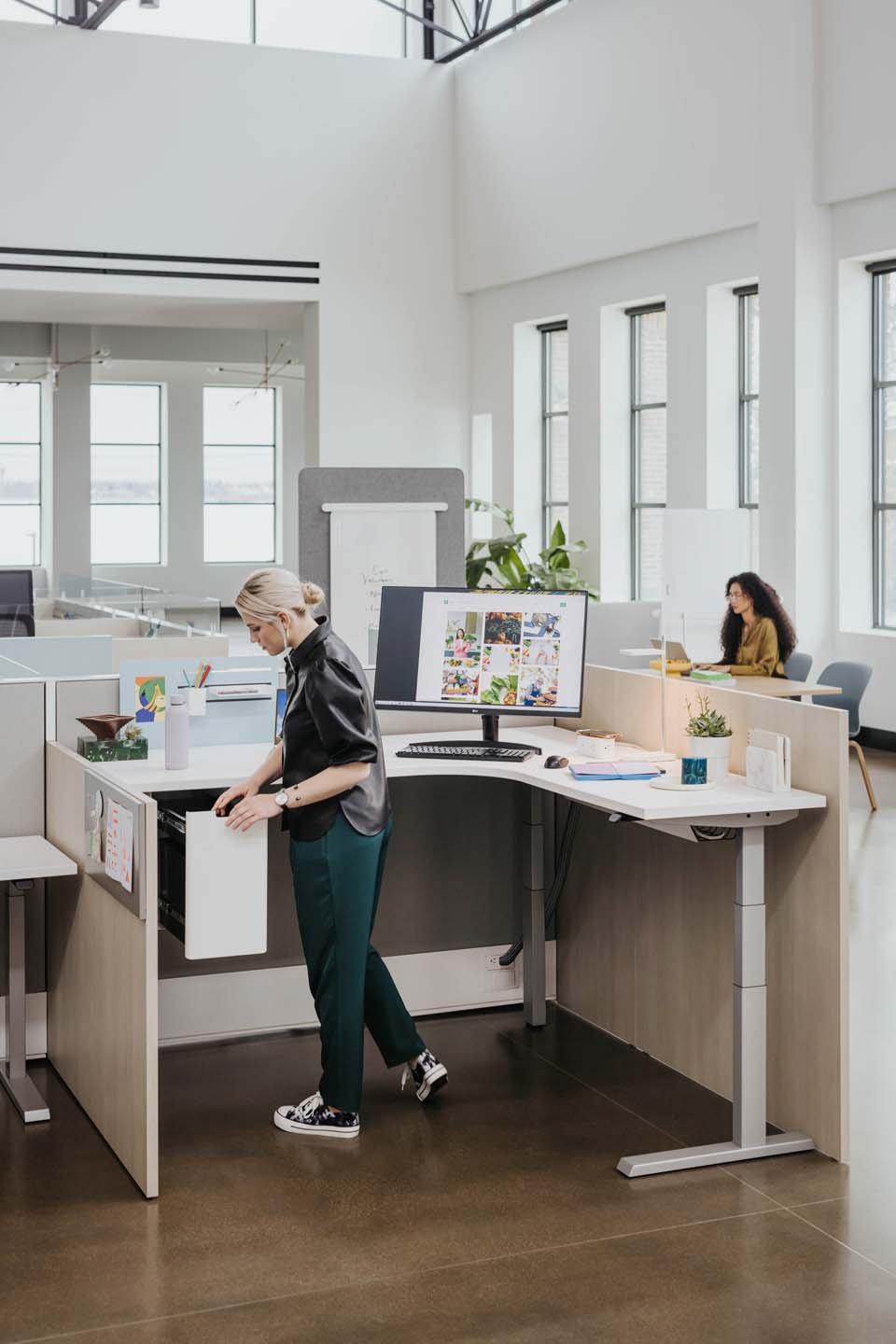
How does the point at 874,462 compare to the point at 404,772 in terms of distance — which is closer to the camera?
the point at 404,772

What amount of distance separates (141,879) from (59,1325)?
2.83 ft

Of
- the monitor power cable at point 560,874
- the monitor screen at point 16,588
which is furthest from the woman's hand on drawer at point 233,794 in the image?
the monitor screen at point 16,588

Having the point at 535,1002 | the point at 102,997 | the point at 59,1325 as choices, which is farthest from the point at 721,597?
the point at 59,1325

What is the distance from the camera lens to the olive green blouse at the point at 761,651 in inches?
301

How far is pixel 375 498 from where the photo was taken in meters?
5.28

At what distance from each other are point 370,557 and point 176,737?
157 centimetres

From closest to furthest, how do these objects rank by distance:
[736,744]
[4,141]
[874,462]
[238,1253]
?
[238,1253]
[736,744]
[874,462]
[4,141]

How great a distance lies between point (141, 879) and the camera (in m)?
3.19

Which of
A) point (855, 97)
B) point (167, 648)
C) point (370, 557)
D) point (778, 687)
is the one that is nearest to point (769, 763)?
point (370, 557)

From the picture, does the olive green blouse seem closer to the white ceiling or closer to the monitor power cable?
the monitor power cable

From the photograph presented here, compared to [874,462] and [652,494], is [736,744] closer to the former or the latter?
[874,462]

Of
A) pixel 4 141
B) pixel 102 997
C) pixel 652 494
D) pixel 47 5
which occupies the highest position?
pixel 47 5

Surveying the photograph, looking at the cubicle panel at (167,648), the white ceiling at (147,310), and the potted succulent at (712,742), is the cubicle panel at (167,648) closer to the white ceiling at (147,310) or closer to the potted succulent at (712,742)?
the potted succulent at (712,742)

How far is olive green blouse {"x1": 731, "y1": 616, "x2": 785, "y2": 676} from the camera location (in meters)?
7.63
